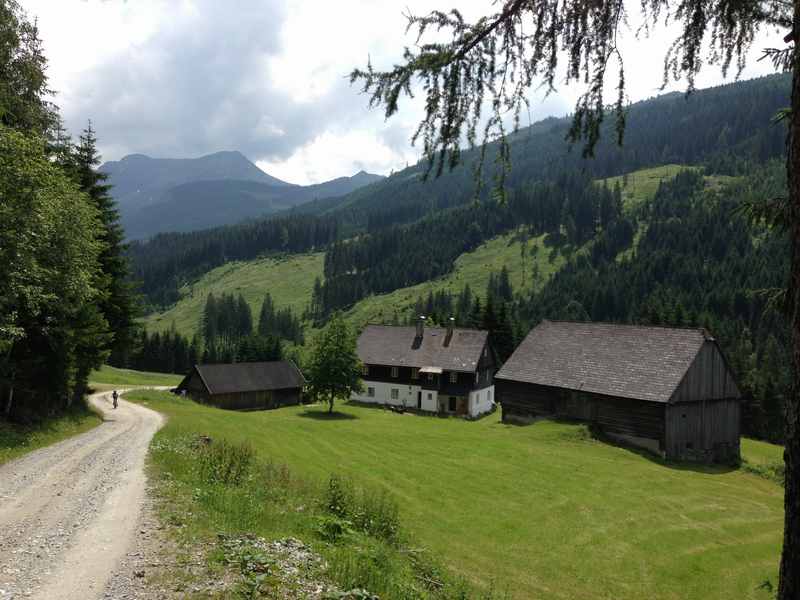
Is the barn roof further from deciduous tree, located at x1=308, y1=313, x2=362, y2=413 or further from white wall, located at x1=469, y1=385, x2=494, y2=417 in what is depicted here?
white wall, located at x1=469, y1=385, x2=494, y2=417

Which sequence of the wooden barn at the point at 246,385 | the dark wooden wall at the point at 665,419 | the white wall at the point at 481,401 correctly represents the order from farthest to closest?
the wooden barn at the point at 246,385 → the white wall at the point at 481,401 → the dark wooden wall at the point at 665,419

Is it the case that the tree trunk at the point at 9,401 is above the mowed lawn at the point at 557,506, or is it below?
above

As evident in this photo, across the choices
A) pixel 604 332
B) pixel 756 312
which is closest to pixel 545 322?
pixel 604 332

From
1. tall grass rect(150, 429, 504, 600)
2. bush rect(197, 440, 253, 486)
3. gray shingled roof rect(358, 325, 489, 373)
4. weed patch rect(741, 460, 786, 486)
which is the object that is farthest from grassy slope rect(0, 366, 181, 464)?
weed patch rect(741, 460, 786, 486)

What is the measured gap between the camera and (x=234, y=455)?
18828 mm

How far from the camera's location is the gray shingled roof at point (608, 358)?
39188mm

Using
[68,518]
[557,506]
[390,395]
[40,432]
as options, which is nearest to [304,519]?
[68,518]

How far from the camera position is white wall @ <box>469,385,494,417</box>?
58759mm

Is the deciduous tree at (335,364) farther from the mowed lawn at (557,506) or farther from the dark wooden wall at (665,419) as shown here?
the dark wooden wall at (665,419)

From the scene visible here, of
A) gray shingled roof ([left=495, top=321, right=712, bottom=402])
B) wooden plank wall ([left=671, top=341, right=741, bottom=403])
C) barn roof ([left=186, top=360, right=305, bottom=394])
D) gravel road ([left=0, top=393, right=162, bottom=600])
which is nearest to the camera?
gravel road ([left=0, top=393, right=162, bottom=600])

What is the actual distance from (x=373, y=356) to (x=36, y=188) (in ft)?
155

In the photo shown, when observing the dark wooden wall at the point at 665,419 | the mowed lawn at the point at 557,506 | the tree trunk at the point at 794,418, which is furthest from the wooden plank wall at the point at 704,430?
the tree trunk at the point at 794,418

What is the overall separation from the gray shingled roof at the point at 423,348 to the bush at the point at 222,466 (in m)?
41.8

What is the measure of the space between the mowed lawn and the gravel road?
783 centimetres
